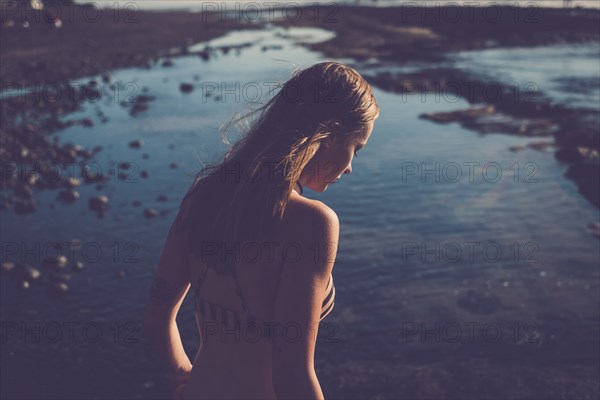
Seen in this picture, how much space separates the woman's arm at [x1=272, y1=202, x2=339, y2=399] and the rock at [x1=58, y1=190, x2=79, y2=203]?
1216 cm

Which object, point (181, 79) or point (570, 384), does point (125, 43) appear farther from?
point (570, 384)

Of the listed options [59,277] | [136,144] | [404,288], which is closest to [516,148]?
[404,288]

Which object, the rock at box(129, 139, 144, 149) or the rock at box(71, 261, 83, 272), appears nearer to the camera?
the rock at box(71, 261, 83, 272)

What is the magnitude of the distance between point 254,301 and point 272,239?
0.25 metres

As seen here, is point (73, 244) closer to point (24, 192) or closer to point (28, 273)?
point (28, 273)

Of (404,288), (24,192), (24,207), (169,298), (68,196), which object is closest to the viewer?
(169,298)

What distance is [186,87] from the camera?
30469mm

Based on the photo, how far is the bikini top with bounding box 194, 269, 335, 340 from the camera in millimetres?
1912

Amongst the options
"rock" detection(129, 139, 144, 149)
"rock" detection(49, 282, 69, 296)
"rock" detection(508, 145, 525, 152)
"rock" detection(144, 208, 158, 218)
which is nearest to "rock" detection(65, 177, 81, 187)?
"rock" detection(144, 208, 158, 218)

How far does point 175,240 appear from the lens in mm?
2092

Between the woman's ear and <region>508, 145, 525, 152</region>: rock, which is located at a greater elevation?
the woman's ear

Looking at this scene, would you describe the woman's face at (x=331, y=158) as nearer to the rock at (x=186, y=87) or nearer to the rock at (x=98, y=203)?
the rock at (x=98, y=203)

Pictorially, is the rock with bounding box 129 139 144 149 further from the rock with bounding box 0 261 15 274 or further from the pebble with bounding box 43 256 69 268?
the rock with bounding box 0 261 15 274

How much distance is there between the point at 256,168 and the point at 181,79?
34472 millimetres
